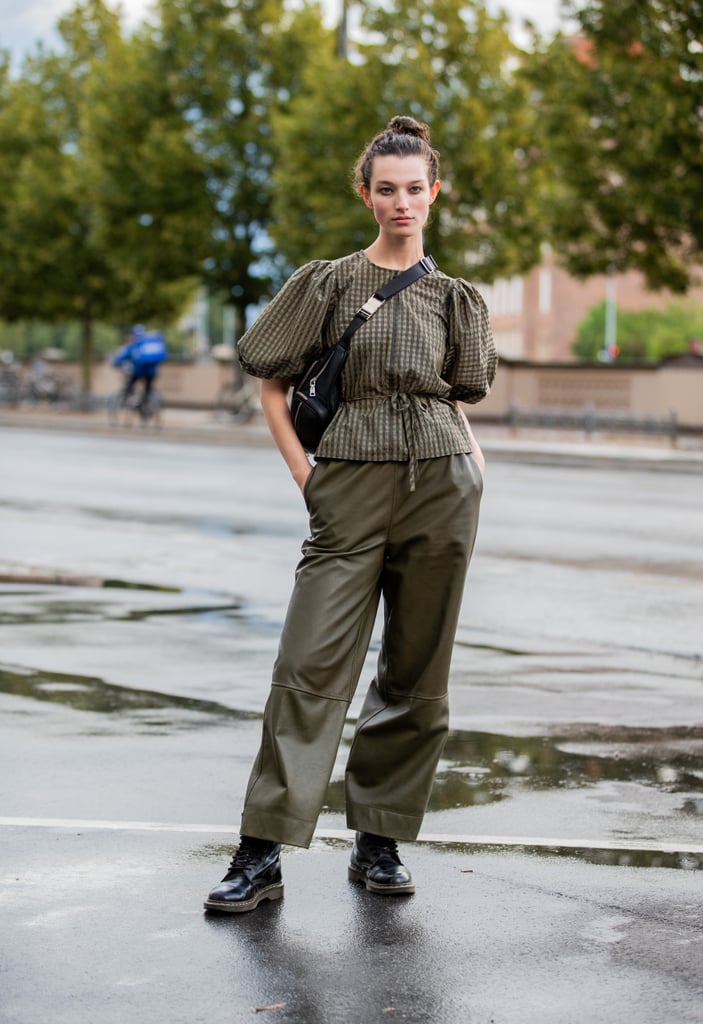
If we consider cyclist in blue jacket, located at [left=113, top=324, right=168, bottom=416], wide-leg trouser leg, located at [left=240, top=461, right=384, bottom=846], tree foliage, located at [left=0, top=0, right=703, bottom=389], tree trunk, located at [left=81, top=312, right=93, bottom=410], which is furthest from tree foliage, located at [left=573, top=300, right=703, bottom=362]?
wide-leg trouser leg, located at [left=240, top=461, right=384, bottom=846]

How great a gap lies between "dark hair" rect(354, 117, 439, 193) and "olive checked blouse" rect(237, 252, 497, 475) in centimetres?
26

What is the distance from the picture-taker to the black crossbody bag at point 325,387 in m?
4.39

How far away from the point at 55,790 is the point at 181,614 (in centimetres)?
420

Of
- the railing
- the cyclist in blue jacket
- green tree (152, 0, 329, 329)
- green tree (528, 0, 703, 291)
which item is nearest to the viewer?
green tree (528, 0, 703, 291)

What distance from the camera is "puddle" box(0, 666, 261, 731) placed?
22.1 feet

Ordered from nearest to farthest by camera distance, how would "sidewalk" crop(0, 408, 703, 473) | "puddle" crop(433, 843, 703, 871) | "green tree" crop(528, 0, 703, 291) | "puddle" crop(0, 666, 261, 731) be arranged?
"puddle" crop(433, 843, 703, 871), "puddle" crop(0, 666, 261, 731), "sidewalk" crop(0, 408, 703, 473), "green tree" crop(528, 0, 703, 291)

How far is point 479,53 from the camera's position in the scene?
136ft

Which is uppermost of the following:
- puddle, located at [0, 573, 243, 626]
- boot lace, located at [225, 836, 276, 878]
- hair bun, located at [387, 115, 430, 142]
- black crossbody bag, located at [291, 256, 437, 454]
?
hair bun, located at [387, 115, 430, 142]

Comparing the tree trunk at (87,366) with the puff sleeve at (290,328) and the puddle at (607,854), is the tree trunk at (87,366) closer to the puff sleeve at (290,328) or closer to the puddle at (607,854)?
the puddle at (607,854)

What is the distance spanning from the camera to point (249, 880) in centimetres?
434

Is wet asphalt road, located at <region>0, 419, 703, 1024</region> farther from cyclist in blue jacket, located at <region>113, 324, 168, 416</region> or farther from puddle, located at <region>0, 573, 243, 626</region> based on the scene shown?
cyclist in blue jacket, located at <region>113, 324, 168, 416</region>

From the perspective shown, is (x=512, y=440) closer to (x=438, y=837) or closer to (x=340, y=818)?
(x=340, y=818)

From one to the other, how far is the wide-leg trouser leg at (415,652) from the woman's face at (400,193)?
2.00 ft

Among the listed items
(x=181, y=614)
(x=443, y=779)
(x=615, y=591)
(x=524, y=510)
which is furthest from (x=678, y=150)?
(x=443, y=779)
